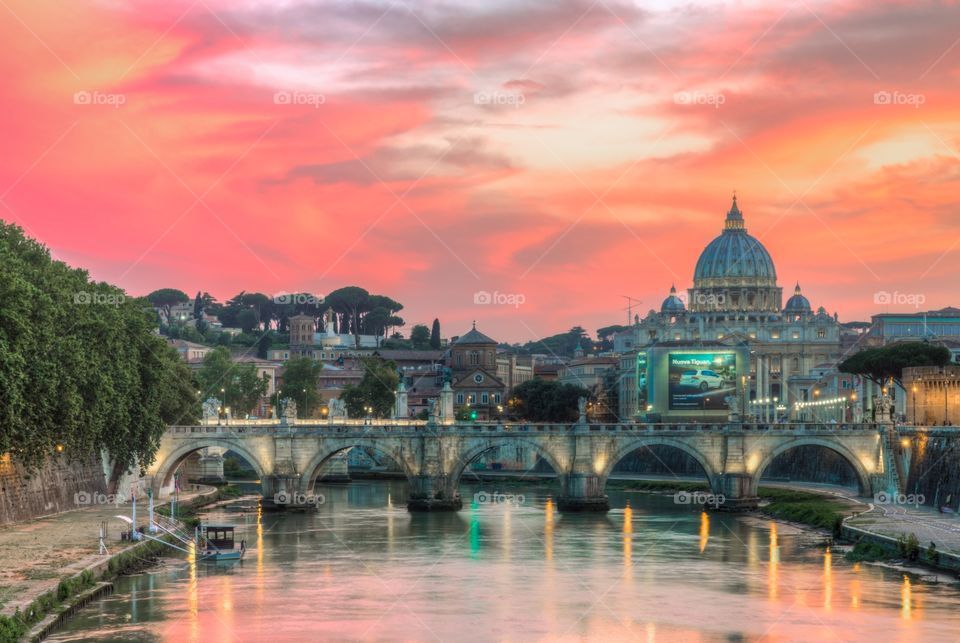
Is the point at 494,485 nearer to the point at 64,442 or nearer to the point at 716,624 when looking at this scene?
the point at 64,442

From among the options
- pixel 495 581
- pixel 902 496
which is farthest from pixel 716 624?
pixel 902 496

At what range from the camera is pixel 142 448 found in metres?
91.8

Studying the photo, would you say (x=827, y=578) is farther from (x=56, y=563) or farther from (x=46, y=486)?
(x=46, y=486)

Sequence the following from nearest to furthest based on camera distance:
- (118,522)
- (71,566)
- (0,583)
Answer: (0,583), (71,566), (118,522)

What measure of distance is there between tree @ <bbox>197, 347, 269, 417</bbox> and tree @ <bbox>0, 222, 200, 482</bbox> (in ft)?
208

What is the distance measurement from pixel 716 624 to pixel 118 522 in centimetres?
3450

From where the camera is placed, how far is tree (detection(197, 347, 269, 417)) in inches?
6742

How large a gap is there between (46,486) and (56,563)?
2141cm

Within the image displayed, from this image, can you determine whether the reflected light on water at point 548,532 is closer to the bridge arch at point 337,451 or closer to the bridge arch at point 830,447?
the bridge arch at point 337,451

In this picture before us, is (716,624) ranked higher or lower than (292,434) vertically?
lower

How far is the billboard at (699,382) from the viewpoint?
568 ft

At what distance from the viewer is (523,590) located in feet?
214

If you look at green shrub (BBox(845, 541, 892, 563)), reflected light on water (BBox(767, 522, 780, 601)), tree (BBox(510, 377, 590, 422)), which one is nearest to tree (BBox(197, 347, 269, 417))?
tree (BBox(510, 377, 590, 422))

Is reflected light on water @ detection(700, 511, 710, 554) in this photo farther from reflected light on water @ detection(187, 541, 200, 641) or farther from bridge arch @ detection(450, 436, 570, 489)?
reflected light on water @ detection(187, 541, 200, 641)
